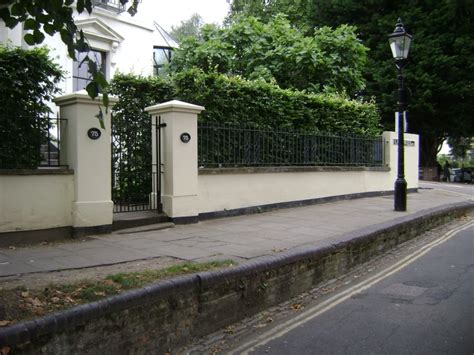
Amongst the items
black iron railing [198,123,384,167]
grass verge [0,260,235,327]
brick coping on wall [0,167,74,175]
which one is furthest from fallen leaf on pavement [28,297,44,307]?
black iron railing [198,123,384,167]

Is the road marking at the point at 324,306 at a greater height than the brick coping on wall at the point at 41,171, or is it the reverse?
the brick coping on wall at the point at 41,171

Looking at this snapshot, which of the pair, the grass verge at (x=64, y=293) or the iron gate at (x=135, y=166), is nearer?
the grass verge at (x=64, y=293)

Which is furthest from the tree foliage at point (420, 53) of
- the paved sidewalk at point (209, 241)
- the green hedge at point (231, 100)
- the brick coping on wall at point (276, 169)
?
the paved sidewalk at point (209, 241)

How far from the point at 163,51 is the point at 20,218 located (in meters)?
18.2

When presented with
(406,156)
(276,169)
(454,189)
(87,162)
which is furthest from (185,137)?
(454,189)

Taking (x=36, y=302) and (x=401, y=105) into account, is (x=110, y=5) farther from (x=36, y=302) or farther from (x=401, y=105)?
(x=36, y=302)

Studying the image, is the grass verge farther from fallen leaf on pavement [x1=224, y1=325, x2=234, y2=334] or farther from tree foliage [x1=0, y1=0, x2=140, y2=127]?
tree foliage [x1=0, y1=0, x2=140, y2=127]

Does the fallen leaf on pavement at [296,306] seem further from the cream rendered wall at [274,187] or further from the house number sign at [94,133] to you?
the house number sign at [94,133]

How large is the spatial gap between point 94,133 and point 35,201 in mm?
1334

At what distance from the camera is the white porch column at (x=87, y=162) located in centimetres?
741

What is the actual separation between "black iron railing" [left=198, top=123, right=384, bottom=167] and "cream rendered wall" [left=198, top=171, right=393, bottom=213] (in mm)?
333

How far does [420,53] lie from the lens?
1018 inches

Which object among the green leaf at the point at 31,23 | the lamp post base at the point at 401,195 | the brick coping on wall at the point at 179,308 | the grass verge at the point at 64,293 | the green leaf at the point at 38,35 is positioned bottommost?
the brick coping on wall at the point at 179,308

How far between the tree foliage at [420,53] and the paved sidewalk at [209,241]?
16536 mm
